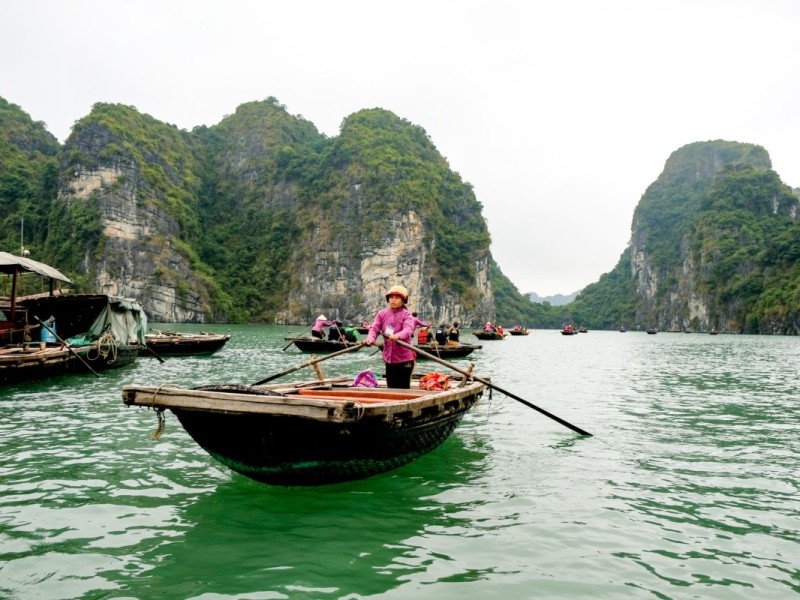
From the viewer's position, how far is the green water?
358 cm

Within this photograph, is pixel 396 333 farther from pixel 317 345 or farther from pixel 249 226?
pixel 249 226

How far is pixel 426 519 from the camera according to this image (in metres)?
4.77

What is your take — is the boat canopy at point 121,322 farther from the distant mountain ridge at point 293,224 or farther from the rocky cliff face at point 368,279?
the rocky cliff face at point 368,279

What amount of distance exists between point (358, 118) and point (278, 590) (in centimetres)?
10941

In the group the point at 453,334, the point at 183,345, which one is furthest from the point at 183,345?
the point at 453,334

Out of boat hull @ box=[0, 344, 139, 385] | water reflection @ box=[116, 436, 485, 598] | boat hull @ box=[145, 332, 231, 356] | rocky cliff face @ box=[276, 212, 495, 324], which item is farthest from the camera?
rocky cliff face @ box=[276, 212, 495, 324]

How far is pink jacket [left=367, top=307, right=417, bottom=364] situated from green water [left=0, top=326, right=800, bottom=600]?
Answer: 1.38 meters

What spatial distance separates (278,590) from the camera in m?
3.39

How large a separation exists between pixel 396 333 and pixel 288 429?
2614 mm

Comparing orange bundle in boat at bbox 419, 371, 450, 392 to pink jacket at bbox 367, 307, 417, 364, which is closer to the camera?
pink jacket at bbox 367, 307, 417, 364

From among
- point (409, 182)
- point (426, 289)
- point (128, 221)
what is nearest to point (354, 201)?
point (409, 182)

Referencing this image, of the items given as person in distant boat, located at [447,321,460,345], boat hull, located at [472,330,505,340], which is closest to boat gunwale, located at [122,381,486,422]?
person in distant boat, located at [447,321,460,345]

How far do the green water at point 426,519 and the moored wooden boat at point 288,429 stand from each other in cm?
30

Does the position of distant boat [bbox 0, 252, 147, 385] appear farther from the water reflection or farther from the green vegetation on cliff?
the green vegetation on cliff
